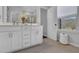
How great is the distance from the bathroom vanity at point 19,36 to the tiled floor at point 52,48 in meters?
0.07

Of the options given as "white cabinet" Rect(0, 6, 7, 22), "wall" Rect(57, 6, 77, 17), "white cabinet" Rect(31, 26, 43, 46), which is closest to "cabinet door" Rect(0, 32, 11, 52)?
"white cabinet" Rect(0, 6, 7, 22)

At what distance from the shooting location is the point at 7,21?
5.35 ft

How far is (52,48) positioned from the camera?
170 cm

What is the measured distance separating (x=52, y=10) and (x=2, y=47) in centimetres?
94

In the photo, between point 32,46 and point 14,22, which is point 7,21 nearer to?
point 14,22

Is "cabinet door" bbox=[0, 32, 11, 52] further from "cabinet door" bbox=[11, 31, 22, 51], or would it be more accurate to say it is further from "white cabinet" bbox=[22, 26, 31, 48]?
"white cabinet" bbox=[22, 26, 31, 48]

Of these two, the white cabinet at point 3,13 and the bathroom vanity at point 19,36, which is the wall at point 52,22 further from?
the white cabinet at point 3,13

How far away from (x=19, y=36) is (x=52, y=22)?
0.56 metres

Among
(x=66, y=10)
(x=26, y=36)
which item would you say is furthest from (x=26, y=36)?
(x=66, y=10)

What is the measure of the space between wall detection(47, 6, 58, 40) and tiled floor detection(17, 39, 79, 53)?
3.7 inches

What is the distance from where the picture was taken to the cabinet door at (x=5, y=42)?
5.32ft

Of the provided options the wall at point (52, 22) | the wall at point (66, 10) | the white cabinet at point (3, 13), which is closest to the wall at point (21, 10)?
the white cabinet at point (3, 13)

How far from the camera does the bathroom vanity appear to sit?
5.37ft

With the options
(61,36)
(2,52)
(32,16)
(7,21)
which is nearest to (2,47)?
(2,52)
